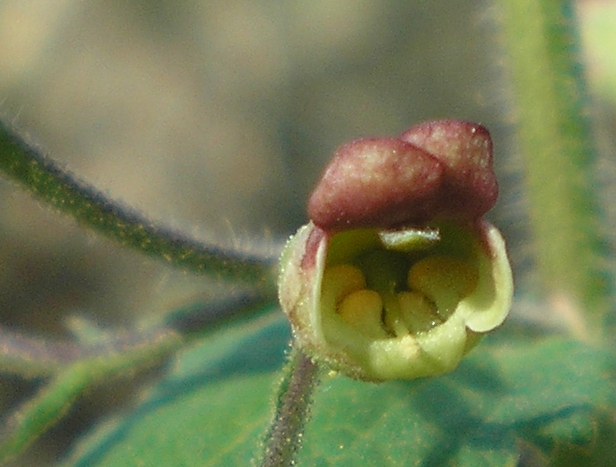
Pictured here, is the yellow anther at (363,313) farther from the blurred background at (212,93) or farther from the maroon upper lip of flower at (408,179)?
the blurred background at (212,93)

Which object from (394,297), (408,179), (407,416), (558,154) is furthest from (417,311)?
(558,154)

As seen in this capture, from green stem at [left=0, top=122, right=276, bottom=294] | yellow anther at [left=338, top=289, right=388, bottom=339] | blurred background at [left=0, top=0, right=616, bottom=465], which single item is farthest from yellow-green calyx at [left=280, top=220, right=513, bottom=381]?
blurred background at [left=0, top=0, right=616, bottom=465]

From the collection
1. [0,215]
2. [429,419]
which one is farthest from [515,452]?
[0,215]

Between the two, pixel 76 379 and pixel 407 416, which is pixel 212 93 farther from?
pixel 407 416

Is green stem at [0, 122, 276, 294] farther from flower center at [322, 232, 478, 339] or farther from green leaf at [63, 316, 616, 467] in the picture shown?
flower center at [322, 232, 478, 339]

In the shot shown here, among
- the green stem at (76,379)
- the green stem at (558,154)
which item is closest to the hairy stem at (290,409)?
the green stem at (76,379)

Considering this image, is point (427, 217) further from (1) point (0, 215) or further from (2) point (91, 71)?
(2) point (91, 71)
